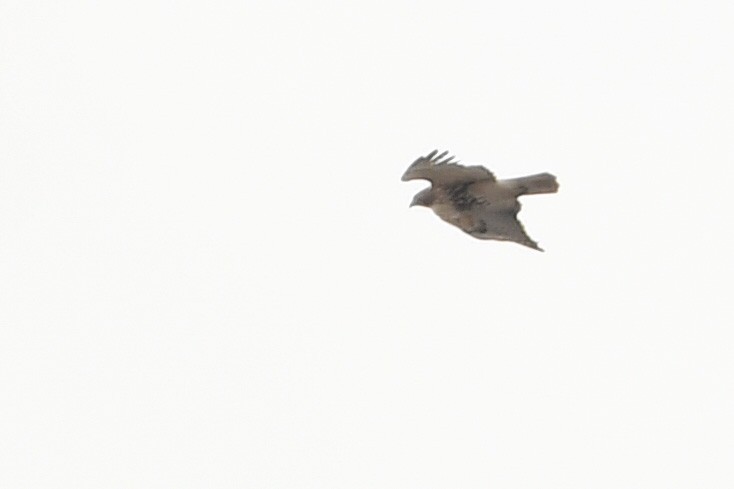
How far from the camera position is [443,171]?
34.2 ft

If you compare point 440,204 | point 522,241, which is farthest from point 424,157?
point 522,241

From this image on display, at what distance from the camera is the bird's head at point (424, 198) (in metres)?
10.8

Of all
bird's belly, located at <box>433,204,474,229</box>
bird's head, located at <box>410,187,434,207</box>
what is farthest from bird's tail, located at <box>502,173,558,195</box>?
bird's head, located at <box>410,187,434,207</box>

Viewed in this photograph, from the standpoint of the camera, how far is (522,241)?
10336 mm

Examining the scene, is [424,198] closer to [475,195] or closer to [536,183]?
[475,195]

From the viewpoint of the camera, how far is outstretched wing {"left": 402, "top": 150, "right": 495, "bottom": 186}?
1038 cm

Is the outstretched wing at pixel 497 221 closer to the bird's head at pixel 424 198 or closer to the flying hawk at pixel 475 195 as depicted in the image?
the flying hawk at pixel 475 195

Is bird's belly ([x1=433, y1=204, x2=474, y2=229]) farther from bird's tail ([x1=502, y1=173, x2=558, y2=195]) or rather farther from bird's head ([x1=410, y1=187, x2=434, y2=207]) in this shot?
bird's tail ([x1=502, y1=173, x2=558, y2=195])

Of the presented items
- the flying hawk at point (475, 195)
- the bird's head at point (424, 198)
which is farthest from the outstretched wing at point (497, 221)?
the bird's head at point (424, 198)

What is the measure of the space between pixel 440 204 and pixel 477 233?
1.73ft

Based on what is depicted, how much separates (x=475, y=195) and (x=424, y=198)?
575 millimetres

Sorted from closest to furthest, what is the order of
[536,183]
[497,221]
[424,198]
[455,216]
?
[536,183] < [497,221] < [455,216] < [424,198]

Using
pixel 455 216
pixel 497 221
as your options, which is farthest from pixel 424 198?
pixel 497 221

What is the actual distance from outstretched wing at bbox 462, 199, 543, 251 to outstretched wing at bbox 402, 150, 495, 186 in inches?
11.8
